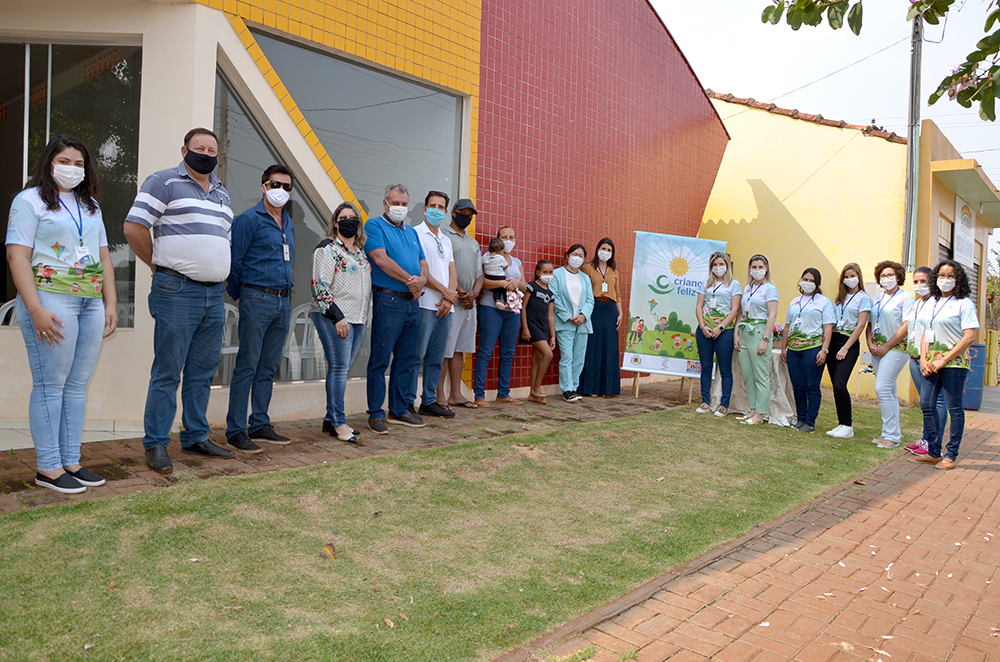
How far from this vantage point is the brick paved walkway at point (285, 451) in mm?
4012

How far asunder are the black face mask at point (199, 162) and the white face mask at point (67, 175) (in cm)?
68

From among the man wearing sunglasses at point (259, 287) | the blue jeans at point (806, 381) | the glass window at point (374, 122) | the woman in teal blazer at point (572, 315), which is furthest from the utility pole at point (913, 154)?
the man wearing sunglasses at point (259, 287)

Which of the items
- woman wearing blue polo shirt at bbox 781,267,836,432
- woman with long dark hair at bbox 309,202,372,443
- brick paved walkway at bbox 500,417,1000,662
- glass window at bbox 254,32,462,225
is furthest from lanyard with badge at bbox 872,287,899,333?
woman with long dark hair at bbox 309,202,372,443

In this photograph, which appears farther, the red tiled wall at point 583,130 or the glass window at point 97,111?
the red tiled wall at point 583,130

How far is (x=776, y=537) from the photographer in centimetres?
421

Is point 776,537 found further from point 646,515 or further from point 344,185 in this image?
point 344,185

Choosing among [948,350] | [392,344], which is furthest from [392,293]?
[948,350]

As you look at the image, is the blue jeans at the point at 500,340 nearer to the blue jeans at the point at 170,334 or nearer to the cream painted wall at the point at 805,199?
the blue jeans at the point at 170,334

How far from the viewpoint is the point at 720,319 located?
829 cm

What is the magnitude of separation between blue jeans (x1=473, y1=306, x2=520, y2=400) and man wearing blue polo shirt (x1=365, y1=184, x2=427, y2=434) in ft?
5.32

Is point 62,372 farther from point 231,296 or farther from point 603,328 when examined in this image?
point 603,328

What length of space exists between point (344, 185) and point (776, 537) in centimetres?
486

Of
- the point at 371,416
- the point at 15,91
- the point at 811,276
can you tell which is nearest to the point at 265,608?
the point at 371,416

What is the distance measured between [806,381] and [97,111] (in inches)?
292
